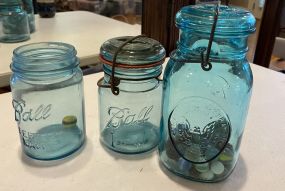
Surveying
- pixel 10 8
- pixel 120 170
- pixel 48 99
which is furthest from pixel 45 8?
pixel 120 170

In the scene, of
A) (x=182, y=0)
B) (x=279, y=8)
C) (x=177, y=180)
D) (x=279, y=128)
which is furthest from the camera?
(x=279, y=8)

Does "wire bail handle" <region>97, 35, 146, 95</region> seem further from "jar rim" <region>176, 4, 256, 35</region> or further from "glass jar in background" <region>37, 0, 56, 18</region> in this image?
"glass jar in background" <region>37, 0, 56, 18</region>

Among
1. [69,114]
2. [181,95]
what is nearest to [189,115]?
[181,95]

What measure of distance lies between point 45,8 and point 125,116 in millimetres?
818

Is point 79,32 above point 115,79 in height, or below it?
below

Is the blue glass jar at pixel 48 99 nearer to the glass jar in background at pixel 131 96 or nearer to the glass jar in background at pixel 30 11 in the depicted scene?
the glass jar in background at pixel 131 96

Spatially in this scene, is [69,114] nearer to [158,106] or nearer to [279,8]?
[158,106]

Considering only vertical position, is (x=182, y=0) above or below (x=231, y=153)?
above

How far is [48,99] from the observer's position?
423 millimetres

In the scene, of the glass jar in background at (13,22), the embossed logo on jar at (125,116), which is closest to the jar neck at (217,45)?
the embossed logo on jar at (125,116)

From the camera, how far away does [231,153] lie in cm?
38

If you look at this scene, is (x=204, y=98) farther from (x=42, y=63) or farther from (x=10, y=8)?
(x=10, y=8)

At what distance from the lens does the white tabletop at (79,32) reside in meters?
0.76

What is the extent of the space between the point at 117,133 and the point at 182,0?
1.49 feet
